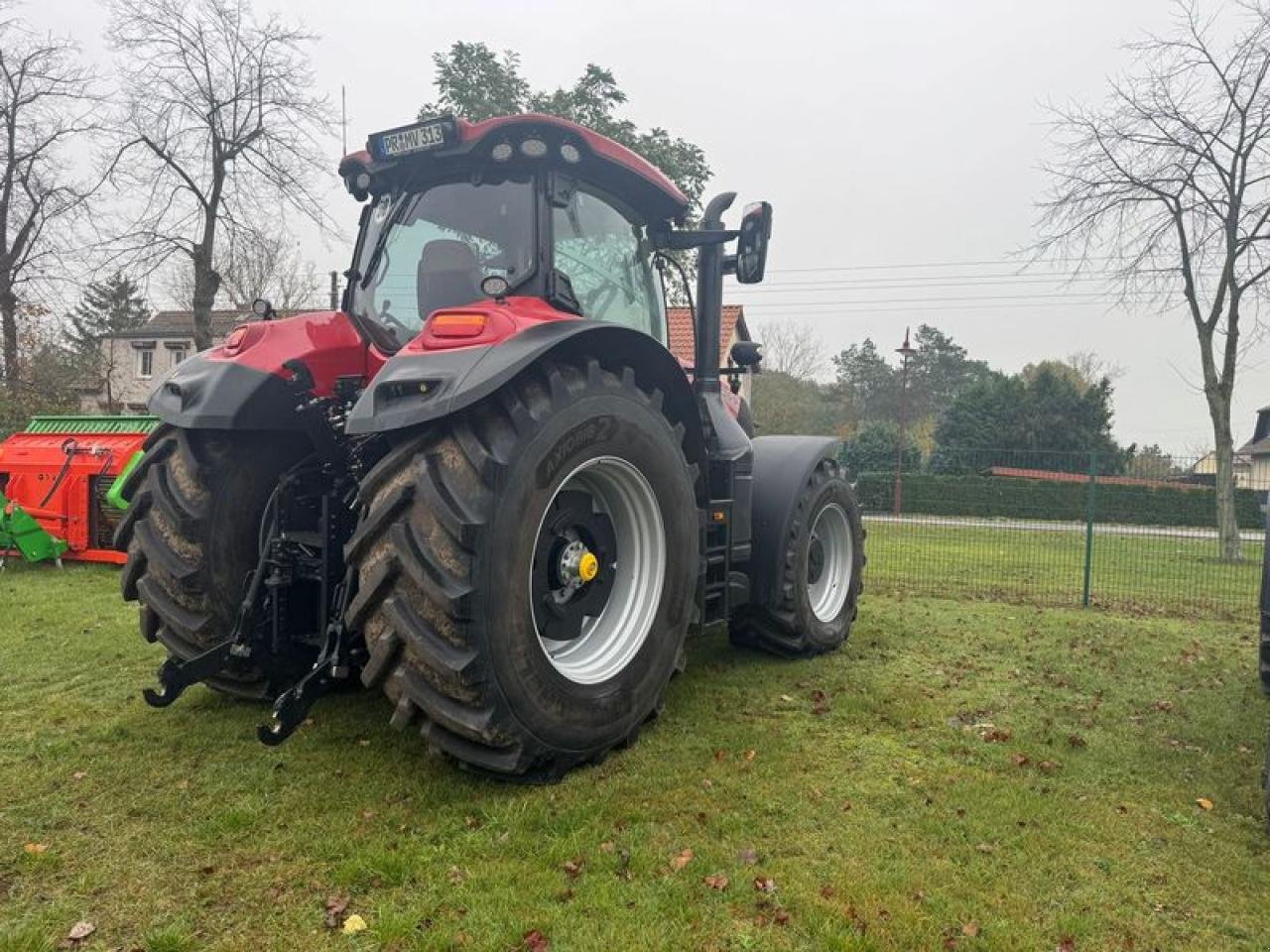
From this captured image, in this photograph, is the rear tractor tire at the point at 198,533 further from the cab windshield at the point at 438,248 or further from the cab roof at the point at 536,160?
the cab roof at the point at 536,160

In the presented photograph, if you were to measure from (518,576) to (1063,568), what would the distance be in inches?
370

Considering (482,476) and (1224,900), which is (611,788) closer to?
(482,476)

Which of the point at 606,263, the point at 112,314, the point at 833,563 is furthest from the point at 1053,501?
the point at 112,314

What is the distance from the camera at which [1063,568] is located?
34.4 feet

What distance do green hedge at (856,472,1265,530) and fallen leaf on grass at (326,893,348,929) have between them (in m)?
8.45

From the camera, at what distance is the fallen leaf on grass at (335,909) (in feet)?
7.85

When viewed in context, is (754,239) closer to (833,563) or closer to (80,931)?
(833,563)

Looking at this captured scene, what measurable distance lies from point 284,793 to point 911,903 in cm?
222

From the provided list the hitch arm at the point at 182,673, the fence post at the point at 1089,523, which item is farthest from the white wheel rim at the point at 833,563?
the fence post at the point at 1089,523

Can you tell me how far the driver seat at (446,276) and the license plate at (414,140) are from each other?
1.34ft

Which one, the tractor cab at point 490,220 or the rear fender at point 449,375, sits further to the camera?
the tractor cab at point 490,220

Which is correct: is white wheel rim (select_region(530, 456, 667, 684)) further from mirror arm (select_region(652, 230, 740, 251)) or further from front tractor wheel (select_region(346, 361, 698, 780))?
mirror arm (select_region(652, 230, 740, 251))

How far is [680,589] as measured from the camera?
3.83 m

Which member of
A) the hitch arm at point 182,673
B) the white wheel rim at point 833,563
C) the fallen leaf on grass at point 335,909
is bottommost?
the fallen leaf on grass at point 335,909
